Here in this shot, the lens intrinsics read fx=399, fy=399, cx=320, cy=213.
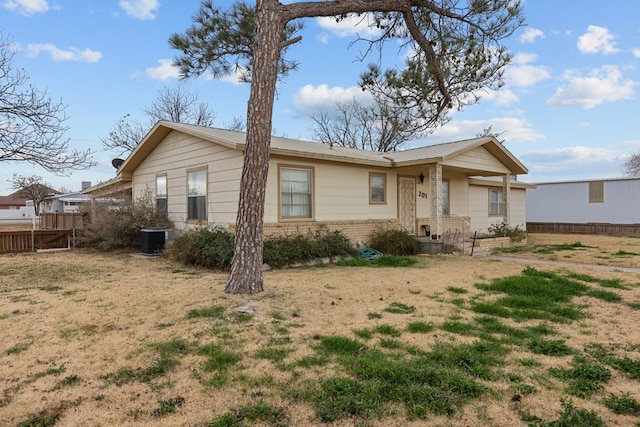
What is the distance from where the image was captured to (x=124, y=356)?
3850 millimetres

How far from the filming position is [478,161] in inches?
565

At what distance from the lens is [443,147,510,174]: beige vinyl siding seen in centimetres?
1349

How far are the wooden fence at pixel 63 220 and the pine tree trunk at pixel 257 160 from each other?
12.3m

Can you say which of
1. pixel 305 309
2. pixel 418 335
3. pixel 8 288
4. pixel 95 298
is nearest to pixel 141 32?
pixel 8 288

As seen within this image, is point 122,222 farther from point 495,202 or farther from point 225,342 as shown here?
point 495,202

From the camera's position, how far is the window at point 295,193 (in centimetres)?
1071

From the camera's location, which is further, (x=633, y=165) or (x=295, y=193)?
(x=633, y=165)

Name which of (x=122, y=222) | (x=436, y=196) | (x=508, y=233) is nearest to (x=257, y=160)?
(x=436, y=196)

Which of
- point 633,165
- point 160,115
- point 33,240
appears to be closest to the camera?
point 33,240

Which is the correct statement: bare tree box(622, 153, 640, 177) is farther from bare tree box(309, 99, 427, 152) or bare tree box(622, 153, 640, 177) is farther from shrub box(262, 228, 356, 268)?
shrub box(262, 228, 356, 268)

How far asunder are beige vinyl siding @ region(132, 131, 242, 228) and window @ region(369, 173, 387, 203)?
4766 mm

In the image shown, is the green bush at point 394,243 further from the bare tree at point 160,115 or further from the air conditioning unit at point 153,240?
the bare tree at point 160,115

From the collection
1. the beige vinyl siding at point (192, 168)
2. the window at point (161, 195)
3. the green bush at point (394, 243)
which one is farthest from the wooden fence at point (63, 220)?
the green bush at point (394, 243)

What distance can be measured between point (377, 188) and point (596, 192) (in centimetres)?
1518
